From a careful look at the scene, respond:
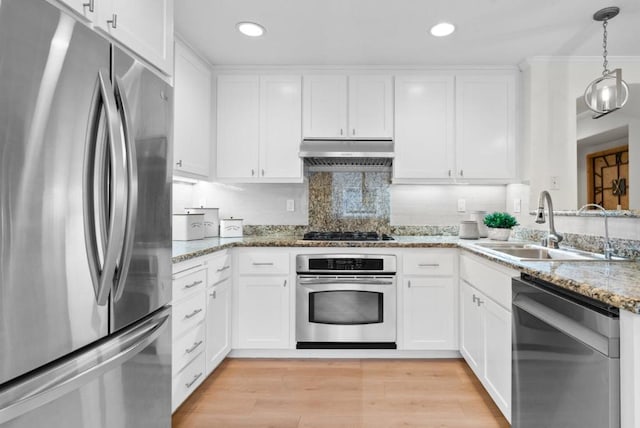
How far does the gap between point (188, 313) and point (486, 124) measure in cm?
273

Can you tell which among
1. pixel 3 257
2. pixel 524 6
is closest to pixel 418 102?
pixel 524 6

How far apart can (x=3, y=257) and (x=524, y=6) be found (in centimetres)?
272

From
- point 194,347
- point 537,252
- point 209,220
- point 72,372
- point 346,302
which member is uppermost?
point 209,220

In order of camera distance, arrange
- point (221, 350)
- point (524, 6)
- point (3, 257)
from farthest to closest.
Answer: point (221, 350) → point (524, 6) → point (3, 257)

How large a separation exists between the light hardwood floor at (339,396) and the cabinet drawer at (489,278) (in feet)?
2.16

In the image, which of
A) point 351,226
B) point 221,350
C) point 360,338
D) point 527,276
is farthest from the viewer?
point 351,226

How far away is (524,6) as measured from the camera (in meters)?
2.15

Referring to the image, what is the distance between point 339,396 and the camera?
220 centimetres

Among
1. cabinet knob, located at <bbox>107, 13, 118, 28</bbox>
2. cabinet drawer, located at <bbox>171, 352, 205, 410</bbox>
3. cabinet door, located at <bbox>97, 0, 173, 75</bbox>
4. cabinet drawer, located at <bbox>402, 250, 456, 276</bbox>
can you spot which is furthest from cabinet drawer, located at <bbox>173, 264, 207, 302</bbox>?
cabinet drawer, located at <bbox>402, 250, 456, 276</bbox>

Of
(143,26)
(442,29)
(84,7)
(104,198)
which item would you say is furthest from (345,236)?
(84,7)

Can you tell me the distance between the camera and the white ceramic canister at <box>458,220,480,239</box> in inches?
119

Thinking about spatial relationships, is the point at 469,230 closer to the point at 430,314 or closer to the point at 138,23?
the point at 430,314

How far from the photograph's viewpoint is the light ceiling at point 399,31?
217 centimetres

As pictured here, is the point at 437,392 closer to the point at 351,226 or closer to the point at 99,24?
the point at 351,226
